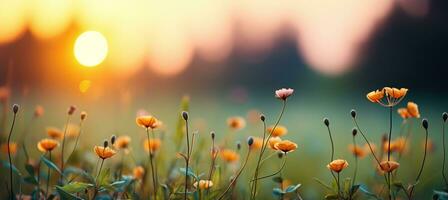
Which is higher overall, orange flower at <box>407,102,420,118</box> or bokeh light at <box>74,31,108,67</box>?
orange flower at <box>407,102,420,118</box>

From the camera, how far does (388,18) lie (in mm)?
13969

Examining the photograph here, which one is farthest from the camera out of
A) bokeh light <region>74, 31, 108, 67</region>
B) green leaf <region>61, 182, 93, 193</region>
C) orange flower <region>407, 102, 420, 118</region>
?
bokeh light <region>74, 31, 108, 67</region>

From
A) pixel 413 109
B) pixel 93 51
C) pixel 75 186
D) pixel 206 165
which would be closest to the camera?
pixel 75 186

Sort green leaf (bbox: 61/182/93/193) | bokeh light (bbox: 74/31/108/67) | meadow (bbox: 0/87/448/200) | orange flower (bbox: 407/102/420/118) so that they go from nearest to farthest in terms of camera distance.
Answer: green leaf (bbox: 61/182/93/193), meadow (bbox: 0/87/448/200), orange flower (bbox: 407/102/420/118), bokeh light (bbox: 74/31/108/67)

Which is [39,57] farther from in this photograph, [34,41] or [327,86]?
Result: [327,86]

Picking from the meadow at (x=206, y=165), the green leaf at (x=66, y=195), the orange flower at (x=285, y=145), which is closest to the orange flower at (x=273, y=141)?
the meadow at (x=206, y=165)

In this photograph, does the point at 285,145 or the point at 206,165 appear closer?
the point at 285,145

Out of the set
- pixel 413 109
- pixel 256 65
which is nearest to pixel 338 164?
pixel 413 109

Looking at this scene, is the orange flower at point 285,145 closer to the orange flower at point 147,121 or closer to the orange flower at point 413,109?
the orange flower at point 147,121

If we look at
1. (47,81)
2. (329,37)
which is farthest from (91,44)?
(329,37)

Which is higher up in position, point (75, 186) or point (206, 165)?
point (75, 186)

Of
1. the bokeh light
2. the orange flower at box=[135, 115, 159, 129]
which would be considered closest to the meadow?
the orange flower at box=[135, 115, 159, 129]

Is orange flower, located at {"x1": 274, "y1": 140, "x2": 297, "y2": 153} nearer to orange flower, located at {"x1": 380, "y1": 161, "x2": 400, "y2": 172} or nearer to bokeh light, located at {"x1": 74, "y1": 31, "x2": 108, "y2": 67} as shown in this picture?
orange flower, located at {"x1": 380, "y1": 161, "x2": 400, "y2": 172}

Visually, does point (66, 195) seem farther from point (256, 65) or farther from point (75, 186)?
point (256, 65)
